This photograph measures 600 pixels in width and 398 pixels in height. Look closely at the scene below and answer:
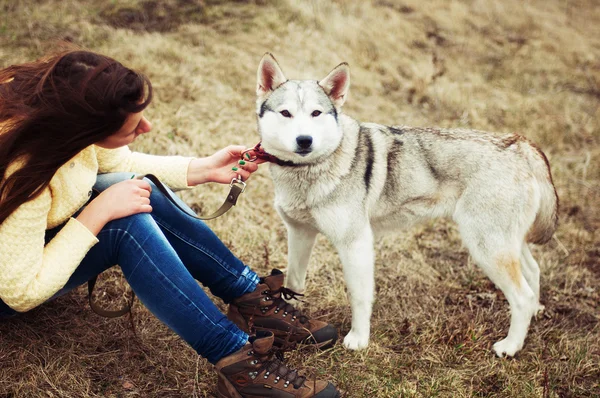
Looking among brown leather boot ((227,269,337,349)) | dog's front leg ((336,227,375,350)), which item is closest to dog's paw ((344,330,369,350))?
dog's front leg ((336,227,375,350))

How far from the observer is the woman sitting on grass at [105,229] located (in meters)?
1.95

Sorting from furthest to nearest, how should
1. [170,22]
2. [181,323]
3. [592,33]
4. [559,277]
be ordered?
[592,33], [170,22], [559,277], [181,323]

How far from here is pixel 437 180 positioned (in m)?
3.12

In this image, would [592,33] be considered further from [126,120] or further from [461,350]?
[126,120]

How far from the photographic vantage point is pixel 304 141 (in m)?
2.72

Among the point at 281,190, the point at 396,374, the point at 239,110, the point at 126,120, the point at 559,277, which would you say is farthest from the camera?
the point at 239,110

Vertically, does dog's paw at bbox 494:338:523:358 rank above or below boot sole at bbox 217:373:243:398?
below

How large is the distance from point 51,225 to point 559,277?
3595 millimetres

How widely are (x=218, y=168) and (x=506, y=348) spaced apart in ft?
6.64

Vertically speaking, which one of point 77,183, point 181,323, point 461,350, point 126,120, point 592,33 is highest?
point 126,120

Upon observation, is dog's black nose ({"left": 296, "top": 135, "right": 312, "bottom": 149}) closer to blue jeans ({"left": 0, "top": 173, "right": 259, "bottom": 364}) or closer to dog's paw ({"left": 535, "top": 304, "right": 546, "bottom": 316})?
blue jeans ({"left": 0, "top": 173, "right": 259, "bottom": 364})

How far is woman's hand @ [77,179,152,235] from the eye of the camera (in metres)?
2.15

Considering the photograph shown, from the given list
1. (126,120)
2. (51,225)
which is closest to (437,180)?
(126,120)

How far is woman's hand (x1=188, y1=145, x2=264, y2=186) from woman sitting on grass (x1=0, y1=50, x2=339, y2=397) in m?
0.30
